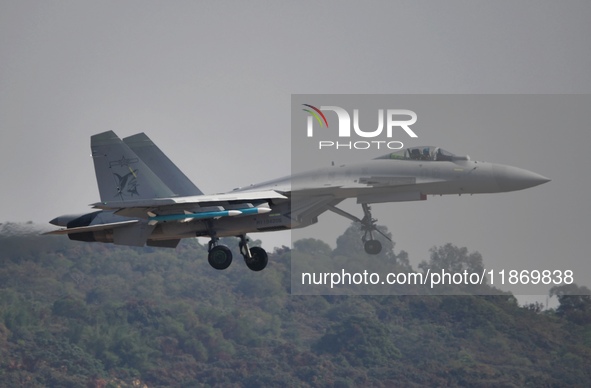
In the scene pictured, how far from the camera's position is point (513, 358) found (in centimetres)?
7512

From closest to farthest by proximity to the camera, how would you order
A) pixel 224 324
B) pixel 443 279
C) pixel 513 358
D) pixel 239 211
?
pixel 239 211 < pixel 443 279 < pixel 513 358 < pixel 224 324

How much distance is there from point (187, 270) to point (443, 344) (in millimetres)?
16543

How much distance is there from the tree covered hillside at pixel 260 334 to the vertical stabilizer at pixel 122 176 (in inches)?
1349

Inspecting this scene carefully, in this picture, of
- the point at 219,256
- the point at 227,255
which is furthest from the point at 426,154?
the point at 219,256

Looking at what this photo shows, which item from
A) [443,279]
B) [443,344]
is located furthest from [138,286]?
[443,279]

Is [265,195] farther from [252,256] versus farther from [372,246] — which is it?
[372,246]

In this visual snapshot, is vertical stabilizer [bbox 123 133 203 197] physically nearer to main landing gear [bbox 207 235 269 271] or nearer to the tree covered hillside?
main landing gear [bbox 207 235 269 271]

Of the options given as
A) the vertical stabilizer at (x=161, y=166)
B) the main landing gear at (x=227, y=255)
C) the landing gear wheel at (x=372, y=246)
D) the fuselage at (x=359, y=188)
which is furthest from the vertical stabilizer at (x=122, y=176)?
the landing gear wheel at (x=372, y=246)

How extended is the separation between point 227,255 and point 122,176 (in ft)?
11.2

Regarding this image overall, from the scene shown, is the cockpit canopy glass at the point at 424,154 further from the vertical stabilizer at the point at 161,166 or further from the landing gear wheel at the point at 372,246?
the vertical stabilizer at the point at 161,166

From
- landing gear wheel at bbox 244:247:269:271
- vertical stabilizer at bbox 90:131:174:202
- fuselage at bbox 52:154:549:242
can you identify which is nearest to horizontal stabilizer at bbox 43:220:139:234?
fuselage at bbox 52:154:549:242

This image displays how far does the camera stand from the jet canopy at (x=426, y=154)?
3728cm

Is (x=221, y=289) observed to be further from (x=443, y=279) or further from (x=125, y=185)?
(x=125, y=185)

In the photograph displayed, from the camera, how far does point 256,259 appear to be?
37.9m
